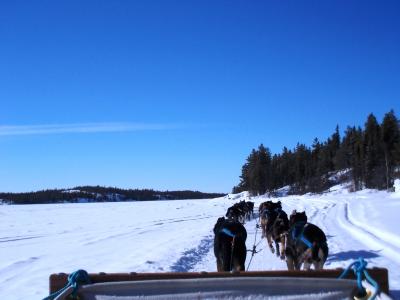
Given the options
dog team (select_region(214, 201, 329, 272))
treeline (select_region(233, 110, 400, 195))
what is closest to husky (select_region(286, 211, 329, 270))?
dog team (select_region(214, 201, 329, 272))

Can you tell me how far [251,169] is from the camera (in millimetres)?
102938

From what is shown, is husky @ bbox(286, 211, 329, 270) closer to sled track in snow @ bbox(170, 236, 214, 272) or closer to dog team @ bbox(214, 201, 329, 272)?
dog team @ bbox(214, 201, 329, 272)

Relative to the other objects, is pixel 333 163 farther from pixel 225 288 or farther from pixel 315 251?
pixel 225 288

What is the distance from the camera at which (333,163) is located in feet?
317

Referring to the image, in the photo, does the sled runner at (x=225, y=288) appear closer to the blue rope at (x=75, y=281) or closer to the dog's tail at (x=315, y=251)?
the blue rope at (x=75, y=281)

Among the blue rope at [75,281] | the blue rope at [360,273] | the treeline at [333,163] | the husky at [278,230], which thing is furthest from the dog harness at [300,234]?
the treeline at [333,163]

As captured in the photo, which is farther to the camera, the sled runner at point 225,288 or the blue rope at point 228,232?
the blue rope at point 228,232

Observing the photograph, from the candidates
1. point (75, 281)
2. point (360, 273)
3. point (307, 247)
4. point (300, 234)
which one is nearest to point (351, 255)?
point (300, 234)

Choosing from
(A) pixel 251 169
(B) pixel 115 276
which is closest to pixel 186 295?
(B) pixel 115 276

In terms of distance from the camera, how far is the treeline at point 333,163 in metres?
66.8

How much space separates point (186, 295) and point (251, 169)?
101 metres

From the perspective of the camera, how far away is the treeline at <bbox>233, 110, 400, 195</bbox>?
6681 cm

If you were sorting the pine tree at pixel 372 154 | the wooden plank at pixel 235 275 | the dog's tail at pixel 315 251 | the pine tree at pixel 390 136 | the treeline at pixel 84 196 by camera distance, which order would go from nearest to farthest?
the wooden plank at pixel 235 275
the dog's tail at pixel 315 251
the pine tree at pixel 390 136
the pine tree at pixel 372 154
the treeline at pixel 84 196

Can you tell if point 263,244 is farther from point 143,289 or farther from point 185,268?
point 143,289
